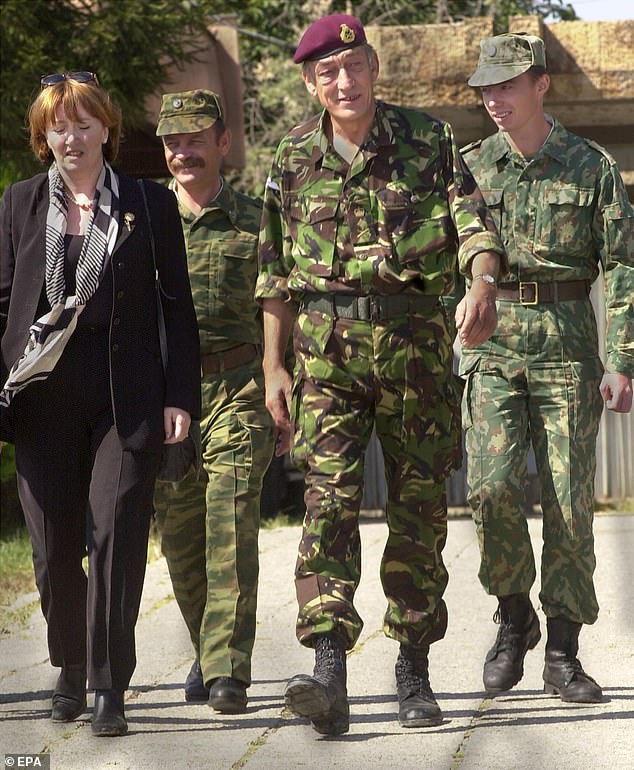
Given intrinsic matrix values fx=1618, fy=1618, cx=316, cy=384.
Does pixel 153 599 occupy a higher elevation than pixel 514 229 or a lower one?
lower

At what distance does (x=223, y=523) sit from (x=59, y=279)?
113cm

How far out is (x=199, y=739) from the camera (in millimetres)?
5000

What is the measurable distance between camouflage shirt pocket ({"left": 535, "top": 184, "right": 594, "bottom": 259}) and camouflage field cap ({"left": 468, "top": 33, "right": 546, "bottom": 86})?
0.45 m

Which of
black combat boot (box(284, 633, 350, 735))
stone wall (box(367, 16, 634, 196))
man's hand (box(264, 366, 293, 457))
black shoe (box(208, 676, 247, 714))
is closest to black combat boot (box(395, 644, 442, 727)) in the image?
black combat boot (box(284, 633, 350, 735))

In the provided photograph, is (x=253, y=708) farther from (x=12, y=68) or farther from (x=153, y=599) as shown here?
(x=12, y=68)

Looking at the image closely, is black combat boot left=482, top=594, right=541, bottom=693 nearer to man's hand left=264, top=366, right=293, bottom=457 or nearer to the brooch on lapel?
man's hand left=264, top=366, right=293, bottom=457

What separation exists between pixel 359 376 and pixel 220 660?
1.15m

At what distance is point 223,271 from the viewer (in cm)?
588

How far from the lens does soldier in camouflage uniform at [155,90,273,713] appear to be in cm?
566

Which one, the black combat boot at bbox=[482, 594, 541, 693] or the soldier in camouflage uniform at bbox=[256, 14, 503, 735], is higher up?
the soldier in camouflage uniform at bbox=[256, 14, 503, 735]

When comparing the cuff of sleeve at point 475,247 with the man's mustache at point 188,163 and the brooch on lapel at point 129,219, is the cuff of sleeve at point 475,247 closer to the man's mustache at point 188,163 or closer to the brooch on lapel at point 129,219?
the brooch on lapel at point 129,219

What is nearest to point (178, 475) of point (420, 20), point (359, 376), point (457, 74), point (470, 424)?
point (359, 376)

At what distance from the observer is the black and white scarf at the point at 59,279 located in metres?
4.95

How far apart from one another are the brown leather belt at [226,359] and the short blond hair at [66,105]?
102 centimetres
